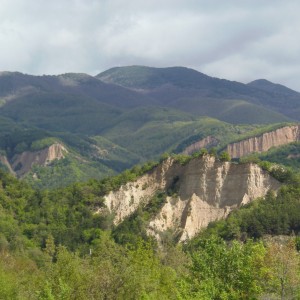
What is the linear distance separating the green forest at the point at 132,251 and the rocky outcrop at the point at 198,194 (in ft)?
7.32

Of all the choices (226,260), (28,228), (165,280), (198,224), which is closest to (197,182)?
(198,224)

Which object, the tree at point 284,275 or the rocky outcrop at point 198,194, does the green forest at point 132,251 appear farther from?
the rocky outcrop at point 198,194

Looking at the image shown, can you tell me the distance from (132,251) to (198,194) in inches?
1911

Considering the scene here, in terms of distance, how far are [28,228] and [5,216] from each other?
457 cm

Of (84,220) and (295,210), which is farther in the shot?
(84,220)

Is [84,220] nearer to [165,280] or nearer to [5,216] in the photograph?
[5,216]

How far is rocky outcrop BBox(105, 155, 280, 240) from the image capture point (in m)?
112

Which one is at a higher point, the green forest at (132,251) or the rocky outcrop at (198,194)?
the rocky outcrop at (198,194)

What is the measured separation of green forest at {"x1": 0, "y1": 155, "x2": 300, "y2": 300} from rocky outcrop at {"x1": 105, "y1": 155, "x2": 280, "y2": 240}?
7.32 ft

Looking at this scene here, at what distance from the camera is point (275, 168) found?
113m

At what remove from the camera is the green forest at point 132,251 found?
47.8 m

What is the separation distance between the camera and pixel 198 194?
380 feet

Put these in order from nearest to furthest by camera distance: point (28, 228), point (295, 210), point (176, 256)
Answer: point (176, 256)
point (295, 210)
point (28, 228)

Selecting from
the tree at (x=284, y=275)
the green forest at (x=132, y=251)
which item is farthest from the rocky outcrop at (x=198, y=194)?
the tree at (x=284, y=275)
